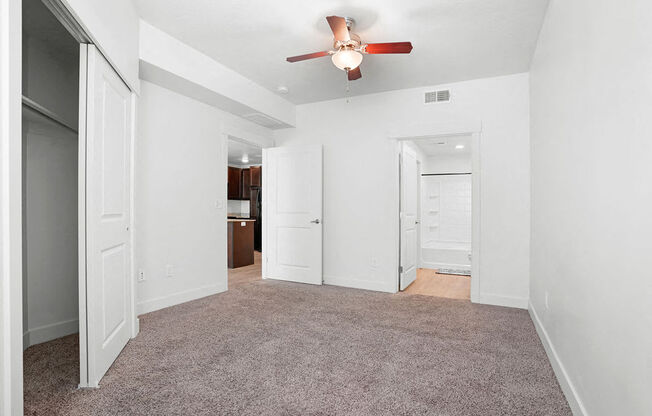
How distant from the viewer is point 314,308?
11.8ft

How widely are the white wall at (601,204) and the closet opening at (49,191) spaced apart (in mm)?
2956

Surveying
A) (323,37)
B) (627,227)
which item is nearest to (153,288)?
(323,37)

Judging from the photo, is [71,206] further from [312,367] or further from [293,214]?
[293,214]

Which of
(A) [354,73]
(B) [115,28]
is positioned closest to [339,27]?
(A) [354,73]

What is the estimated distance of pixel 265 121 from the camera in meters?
4.70

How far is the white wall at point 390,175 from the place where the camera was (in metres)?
3.74

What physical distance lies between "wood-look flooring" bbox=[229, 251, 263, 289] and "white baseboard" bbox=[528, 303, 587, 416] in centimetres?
340

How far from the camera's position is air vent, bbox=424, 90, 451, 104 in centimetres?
409

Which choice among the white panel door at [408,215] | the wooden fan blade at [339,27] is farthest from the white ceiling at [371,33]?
the white panel door at [408,215]

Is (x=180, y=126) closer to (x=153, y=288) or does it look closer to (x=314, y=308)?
(x=153, y=288)

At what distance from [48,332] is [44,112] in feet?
5.41

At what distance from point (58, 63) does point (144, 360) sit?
2.38m

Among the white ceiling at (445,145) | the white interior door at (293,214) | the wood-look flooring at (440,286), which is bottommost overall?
the wood-look flooring at (440,286)

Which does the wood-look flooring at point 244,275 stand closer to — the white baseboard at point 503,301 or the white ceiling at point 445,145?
the white baseboard at point 503,301
